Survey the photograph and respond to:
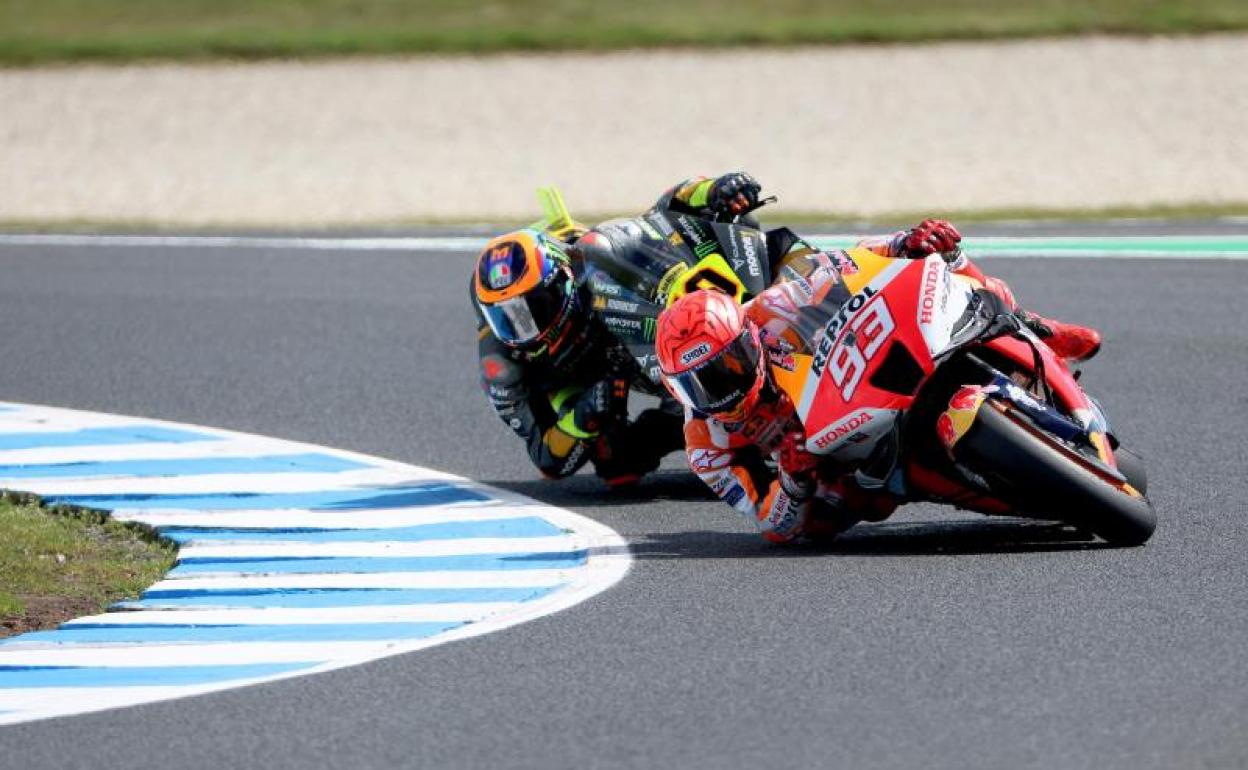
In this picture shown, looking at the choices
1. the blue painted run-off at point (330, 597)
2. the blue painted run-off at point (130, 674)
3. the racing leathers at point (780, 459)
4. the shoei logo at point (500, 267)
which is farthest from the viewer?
the shoei logo at point (500, 267)

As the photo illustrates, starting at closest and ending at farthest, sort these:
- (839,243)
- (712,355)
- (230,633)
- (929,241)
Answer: (230,633), (712,355), (929,241), (839,243)

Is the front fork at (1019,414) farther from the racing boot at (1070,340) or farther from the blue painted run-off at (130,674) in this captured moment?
the blue painted run-off at (130,674)

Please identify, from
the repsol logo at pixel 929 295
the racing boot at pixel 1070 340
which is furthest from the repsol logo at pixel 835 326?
the racing boot at pixel 1070 340

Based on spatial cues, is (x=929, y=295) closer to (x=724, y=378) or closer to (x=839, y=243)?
(x=724, y=378)

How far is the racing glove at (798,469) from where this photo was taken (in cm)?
818

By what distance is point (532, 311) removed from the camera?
957 cm

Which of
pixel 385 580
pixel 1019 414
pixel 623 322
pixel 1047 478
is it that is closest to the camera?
pixel 1047 478

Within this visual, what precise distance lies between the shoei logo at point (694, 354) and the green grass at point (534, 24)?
771 inches

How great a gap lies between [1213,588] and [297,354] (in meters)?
7.65

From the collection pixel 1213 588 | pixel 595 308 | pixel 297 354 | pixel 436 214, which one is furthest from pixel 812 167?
pixel 1213 588

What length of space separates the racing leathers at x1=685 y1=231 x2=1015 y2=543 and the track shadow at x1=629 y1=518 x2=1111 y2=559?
106 mm

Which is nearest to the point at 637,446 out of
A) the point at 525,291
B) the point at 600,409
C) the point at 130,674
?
the point at 600,409

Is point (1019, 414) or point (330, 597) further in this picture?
point (330, 597)

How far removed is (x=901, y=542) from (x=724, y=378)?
1051mm
